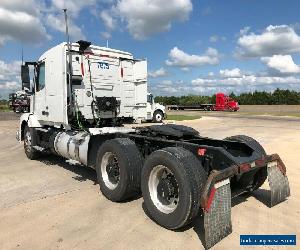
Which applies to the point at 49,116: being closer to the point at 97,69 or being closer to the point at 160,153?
the point at 97,69

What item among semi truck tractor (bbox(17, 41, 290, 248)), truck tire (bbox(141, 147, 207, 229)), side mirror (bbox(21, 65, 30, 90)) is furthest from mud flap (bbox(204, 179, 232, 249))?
side mirror (bbox(21, 65, 30, 90))

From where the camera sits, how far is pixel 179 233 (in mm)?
4746

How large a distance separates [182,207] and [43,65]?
640 centimetres

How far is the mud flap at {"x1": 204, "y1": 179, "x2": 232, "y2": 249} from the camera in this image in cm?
428

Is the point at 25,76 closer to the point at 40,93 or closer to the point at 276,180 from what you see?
the point at 40,93

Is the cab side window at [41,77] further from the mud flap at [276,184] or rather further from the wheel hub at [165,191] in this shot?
the mud flap at [276,184]

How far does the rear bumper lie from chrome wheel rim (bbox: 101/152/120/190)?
230 cm

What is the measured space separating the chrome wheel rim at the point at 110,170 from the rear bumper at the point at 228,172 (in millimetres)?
2299

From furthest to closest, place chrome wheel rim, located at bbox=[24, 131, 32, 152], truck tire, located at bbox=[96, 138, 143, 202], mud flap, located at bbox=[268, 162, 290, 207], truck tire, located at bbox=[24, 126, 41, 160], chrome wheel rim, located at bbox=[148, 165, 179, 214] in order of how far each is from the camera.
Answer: chrome wheel rim, located at bbox=[24, 131, 32, 152] → truck tire, located at bbox=[24, 126, 41, 160] → truck tire, located at bbox=[96, 138, 143, 202] → mud flap, located at bbox=[268, 162, 290, 207] → chrome wheel rim, located at bbox=[148, 165, 179, 214]

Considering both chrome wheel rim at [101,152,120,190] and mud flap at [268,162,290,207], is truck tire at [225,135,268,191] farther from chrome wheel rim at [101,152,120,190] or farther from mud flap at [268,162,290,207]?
chrome wheel rim at [101,152,120,190]

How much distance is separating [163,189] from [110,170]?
5.32 feet

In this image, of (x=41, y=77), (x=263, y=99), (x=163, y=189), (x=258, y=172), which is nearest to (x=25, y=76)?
(x=41, y=77)

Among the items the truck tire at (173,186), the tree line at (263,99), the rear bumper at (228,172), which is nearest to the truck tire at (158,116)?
the rear bumper at (228,172)

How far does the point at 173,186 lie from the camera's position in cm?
515
